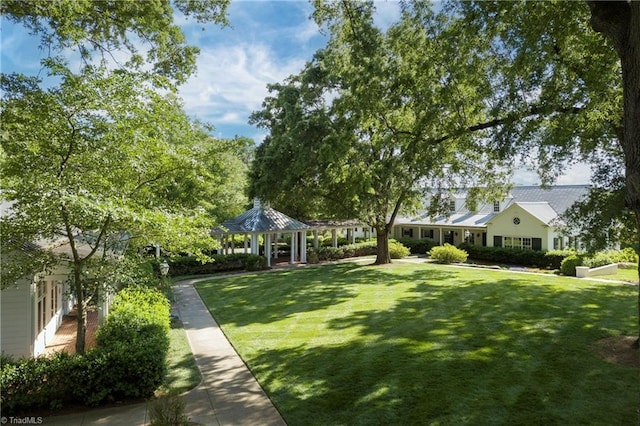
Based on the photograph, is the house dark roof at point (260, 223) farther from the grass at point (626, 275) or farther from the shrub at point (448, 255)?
the grass at point (626, 275)

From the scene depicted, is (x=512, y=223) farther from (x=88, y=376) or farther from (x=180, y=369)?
(x=88, y=376)

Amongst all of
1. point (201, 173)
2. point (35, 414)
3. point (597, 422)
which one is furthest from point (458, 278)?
point (35, 414)

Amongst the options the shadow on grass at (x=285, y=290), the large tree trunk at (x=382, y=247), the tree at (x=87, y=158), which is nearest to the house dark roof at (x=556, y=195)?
the large tree trunk at (x=382, y=247)

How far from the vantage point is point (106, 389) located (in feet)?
23.4

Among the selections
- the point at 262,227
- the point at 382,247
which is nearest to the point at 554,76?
the point at 382,247

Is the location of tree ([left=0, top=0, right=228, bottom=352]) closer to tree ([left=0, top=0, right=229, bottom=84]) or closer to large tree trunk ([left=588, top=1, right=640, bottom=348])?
tree ([left=0, top=0, right=229, bottom=84])

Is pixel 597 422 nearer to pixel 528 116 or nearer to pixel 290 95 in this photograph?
pixel 528 116

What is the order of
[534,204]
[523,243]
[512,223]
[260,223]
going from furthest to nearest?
[534,204]
[512,223]
[523,243]
[260,223]

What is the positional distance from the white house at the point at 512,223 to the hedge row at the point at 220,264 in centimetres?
1248

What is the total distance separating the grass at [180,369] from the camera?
7973mm

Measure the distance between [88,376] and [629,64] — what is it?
9.61 metres

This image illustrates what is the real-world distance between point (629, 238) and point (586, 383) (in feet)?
18.6

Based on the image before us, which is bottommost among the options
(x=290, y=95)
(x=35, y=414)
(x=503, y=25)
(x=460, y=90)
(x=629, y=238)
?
(x=35, y=414)

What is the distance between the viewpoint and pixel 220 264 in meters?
25.5
